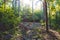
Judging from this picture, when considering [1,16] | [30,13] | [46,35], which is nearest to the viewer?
[1,16]

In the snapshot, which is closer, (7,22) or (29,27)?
(7,22)

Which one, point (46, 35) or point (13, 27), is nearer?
point (13, 27)

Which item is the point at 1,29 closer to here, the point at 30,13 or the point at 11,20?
the point at 11,20

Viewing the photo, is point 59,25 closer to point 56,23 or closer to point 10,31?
point 56,23

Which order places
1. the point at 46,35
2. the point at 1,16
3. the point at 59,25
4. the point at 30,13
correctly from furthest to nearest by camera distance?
the point at 30,13 < the point at 59,25 < the point at 46,35 < the point at 1,16

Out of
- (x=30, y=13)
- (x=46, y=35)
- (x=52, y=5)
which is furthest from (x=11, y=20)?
(x=30, y=13)

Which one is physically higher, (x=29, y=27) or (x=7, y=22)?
(x=7, y=22)

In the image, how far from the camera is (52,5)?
11.5 metres

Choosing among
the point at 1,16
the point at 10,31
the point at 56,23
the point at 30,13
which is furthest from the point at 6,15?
the point at 30,13

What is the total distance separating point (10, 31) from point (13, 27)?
248mm

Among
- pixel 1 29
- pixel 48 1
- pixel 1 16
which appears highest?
pixel 48 1

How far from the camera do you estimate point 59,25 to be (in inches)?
465

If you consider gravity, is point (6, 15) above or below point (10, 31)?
above

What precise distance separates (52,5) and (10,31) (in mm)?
3878
